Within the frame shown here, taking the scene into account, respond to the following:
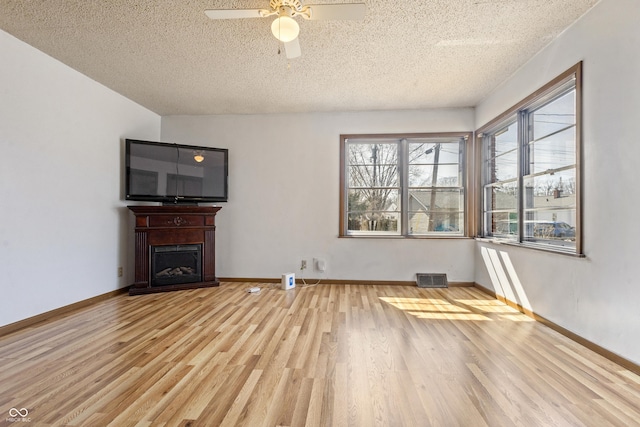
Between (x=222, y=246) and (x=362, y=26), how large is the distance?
11.6 ft

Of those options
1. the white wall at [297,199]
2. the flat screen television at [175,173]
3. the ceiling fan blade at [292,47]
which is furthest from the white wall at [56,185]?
the ceiling fan blade at [292,47]

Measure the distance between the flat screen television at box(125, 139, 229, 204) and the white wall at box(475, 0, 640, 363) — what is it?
13.4ft

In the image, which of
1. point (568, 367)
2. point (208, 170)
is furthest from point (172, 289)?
point (568, 367)

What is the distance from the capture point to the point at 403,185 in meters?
4.57

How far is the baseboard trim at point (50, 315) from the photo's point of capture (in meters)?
2.64

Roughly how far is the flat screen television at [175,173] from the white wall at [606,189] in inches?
161

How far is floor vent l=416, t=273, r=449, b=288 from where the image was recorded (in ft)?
14.2

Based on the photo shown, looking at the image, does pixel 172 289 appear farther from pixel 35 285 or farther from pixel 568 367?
pixel 568 367

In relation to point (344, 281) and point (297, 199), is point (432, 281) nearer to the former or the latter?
point (344, 281)

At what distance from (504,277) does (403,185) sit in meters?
1.79

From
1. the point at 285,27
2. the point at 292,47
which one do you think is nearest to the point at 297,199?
the point at 292,47

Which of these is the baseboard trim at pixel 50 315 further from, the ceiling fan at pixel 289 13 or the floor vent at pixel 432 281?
the floor vent at pixel 432 281

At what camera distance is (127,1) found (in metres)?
2.24

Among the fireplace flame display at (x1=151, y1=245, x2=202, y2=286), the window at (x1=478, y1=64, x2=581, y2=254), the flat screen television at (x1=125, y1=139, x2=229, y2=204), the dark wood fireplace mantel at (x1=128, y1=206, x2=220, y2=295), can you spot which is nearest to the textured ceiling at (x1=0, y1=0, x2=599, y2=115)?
the window at (x1=478, y1=64, x2=581, y2=254)
